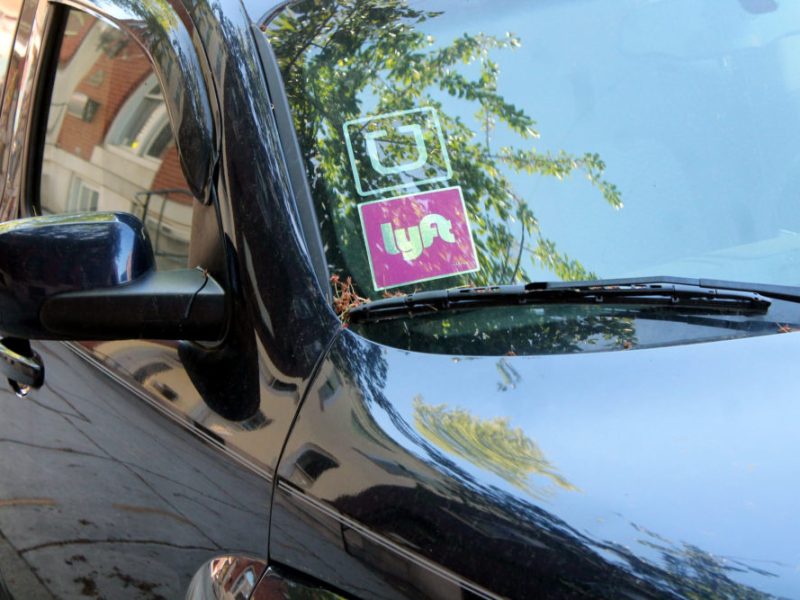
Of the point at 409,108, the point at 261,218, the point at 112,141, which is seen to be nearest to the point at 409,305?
the point at 261,218

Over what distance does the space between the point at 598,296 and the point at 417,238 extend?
327mm

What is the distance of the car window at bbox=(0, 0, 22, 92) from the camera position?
262 cm

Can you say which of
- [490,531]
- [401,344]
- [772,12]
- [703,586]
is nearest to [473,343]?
[401,344]

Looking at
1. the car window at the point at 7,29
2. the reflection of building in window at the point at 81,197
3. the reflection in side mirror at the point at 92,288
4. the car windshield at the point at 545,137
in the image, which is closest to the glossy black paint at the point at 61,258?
the reflection in side mirror at the point at 92,288

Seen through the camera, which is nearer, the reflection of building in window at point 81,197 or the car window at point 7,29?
the reflection of building in window at point 81,197

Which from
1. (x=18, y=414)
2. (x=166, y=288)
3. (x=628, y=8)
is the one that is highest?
(x=628, y=8)

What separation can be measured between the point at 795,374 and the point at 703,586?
484 mm

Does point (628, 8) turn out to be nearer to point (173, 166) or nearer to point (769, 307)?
point (769, 307)

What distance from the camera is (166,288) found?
1.73 meters

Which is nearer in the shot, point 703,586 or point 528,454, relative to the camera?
point 703,586

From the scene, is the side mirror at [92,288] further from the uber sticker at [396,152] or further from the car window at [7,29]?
the car window at [7,29]

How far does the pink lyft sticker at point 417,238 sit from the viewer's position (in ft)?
6.17

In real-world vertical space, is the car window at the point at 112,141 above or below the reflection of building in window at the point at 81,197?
above

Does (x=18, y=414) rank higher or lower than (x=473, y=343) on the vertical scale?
lower
